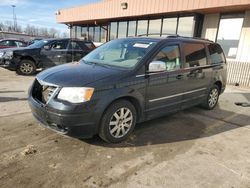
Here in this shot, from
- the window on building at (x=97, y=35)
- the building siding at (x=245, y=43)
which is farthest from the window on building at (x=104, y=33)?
the building siding at (x=245, y=43)

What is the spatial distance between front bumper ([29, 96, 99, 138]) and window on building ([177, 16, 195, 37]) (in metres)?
10.4

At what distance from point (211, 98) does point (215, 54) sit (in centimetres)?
113

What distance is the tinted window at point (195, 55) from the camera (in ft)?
15.7

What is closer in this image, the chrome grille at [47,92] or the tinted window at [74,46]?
the chrome grille at [47,92]

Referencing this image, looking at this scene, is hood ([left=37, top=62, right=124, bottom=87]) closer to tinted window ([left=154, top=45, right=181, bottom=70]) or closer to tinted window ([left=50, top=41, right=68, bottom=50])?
tinted window ([left=154, top=45, right=181, bottom=70])

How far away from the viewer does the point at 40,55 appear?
33.0ft

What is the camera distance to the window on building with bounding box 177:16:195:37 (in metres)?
12.3

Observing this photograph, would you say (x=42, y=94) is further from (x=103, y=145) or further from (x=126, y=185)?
(x=126, y=185)

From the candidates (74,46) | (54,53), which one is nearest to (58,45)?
(54,53)

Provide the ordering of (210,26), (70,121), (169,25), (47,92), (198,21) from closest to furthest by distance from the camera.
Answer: (70,121)
(47,92)
(210,26)
(198,21)
(169,25)

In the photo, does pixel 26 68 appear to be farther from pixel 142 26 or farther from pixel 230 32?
pixel 230 32

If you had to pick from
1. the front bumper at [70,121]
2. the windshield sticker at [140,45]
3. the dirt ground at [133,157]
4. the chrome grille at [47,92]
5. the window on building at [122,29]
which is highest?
the window on building at [122,29]

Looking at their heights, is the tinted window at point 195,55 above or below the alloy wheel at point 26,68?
above

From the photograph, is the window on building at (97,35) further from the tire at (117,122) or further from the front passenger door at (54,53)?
the tire at (117,122)
